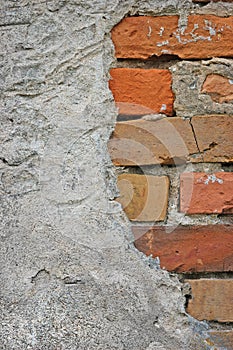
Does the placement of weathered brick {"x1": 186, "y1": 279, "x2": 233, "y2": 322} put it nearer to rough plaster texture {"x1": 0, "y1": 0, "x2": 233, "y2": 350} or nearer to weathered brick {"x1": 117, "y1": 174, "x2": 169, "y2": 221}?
rough plaster texture {"x1": 0, "y1": 0, "x2": 233, "y2": 350}

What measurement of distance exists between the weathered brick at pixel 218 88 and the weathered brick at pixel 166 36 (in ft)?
0.17

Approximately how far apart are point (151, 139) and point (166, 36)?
0.21 m

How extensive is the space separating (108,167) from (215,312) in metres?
0.36

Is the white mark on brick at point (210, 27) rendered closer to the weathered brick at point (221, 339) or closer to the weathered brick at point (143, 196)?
the weathered brick at point (143, 196)

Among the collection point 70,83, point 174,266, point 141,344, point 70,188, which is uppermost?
point 70,83

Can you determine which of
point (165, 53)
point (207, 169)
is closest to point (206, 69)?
point (165, 53)

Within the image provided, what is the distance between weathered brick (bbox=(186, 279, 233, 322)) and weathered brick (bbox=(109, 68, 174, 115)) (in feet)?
1.18

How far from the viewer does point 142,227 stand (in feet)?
3.16

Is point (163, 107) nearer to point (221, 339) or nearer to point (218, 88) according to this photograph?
point (218, 88)

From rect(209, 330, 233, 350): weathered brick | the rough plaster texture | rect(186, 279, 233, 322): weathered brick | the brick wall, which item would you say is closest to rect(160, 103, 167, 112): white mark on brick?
the brick wall

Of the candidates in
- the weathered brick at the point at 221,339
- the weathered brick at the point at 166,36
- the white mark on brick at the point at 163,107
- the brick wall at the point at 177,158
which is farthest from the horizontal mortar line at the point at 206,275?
the weathered brick at the point at 166,36

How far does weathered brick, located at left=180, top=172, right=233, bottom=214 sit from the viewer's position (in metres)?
0.96

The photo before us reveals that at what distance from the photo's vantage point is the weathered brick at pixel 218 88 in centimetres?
97

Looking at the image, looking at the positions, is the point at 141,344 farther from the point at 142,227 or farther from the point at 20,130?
the point at 20,130
